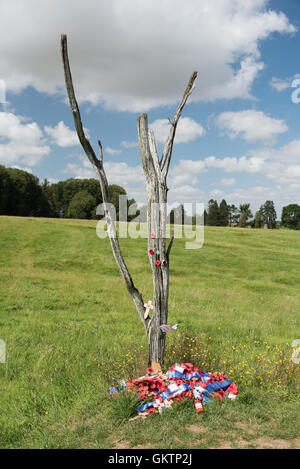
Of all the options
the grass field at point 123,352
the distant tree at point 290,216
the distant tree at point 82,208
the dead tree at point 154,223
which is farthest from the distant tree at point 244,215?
the dead tree at point 154,223

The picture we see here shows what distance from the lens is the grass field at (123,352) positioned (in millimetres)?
4176

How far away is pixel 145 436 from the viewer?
13.0ft

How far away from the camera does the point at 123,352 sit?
7.27m

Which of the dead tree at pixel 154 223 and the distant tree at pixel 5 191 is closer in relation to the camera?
the dead tree at pixel 154 223

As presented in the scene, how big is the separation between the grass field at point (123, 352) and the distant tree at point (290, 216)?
107 m

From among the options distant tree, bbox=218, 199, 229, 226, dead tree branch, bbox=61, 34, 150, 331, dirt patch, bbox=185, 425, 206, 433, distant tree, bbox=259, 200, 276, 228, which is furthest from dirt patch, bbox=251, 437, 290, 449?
distant tree, bbox=259, 200, 276, 228

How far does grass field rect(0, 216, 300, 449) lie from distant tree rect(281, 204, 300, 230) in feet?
351

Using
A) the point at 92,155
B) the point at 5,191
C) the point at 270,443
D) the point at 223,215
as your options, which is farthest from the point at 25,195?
the point at 270,443

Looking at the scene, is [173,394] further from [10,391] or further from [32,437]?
[10,391]

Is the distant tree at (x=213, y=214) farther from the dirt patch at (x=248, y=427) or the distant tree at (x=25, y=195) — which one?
the dirt patch at (x=248, y=427)

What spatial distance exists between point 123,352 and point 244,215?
94223 millimetres

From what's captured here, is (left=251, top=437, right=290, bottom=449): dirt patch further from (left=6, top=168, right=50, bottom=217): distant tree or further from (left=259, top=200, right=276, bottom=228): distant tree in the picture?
(left=259, top=200, right=276, bottom=228): distant tree
